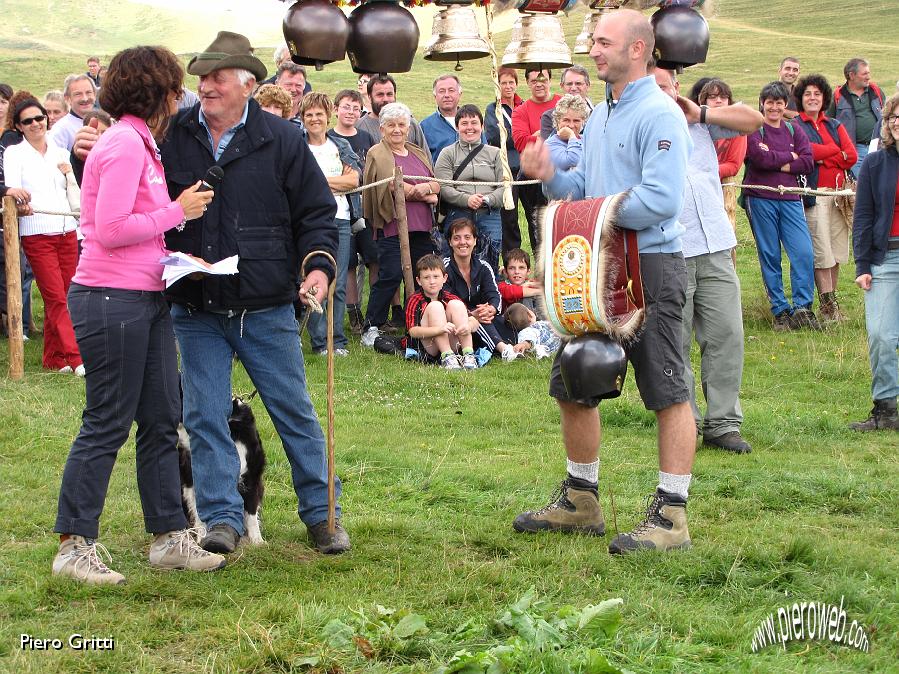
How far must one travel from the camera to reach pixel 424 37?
2914 cm

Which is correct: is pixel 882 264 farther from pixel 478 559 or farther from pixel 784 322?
pixel 478 559

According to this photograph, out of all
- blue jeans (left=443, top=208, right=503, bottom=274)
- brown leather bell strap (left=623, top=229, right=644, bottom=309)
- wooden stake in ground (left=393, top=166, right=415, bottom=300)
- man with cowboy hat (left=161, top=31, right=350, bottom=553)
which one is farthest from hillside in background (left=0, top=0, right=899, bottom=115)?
wooden stake in ground (left=393, top=166, right=415, bottom=300)

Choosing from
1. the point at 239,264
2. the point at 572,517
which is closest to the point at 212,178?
the point at 239,264

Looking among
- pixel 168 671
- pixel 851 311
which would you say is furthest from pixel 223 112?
pixel 851 311

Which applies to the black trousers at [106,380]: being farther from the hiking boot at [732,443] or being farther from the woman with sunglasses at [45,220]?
the woman with sunglasses at [45,220]

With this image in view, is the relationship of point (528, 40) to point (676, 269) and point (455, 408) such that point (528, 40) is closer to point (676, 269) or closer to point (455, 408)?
point (676, 269)

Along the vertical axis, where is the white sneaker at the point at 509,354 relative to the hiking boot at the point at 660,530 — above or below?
below

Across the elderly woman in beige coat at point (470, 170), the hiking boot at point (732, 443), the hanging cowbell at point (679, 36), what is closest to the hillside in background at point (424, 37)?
the hanging cowbell at point (679, 36)

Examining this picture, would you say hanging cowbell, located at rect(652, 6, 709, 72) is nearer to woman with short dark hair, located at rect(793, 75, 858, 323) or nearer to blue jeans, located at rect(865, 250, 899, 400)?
blue jeans, located at rect(865, 250, 899, 400)

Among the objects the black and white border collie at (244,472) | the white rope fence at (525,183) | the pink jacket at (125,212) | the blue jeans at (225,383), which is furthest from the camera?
the white rope fence at (525,183)

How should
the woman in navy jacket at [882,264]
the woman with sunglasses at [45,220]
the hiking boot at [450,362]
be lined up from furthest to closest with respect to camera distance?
the hiking boot at [450,362] → the woman with sunglasses at [45,220] → the woman in navy jacket at [882,264]

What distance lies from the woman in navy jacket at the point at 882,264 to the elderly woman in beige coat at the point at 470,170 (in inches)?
156

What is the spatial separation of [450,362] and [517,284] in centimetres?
150

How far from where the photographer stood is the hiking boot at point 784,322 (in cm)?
1209
